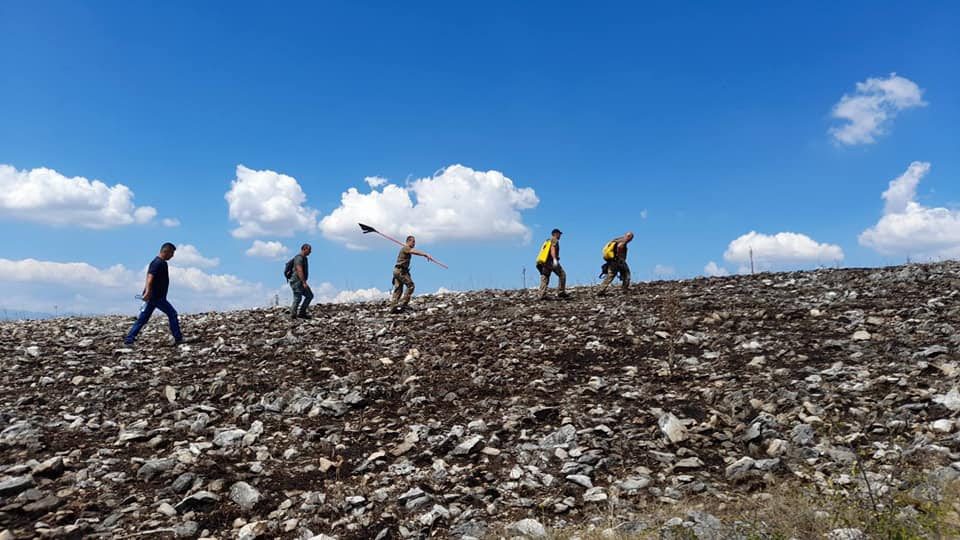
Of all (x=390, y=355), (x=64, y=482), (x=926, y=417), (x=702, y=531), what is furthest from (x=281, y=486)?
(x=926, y=417)

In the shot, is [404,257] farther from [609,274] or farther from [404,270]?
[609,274]

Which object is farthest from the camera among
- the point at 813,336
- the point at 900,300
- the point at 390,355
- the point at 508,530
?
the point at 900,300

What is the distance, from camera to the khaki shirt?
19953 millimetres

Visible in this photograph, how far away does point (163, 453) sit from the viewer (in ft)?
28.9

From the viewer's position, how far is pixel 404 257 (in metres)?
20.0

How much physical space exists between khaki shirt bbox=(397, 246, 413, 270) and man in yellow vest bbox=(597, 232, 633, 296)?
6.83m

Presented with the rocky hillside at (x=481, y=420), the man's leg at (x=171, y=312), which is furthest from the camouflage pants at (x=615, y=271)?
the man's leg at (x=171, y=312)

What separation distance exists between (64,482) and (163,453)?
4.06ft

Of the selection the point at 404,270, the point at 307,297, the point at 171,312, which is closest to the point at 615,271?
the point at 404,270

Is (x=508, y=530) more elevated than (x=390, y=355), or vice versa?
(x=390, y=355)

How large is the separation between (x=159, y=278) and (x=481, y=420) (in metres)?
10.8

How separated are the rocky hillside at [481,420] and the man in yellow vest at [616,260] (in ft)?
14.5

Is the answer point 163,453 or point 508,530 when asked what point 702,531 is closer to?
point 508,530

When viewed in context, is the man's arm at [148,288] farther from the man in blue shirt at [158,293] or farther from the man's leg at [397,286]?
the man's leg at [397,286]
